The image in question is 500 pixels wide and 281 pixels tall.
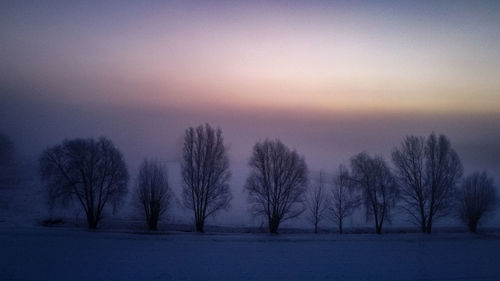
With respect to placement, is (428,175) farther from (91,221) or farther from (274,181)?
(91,221)

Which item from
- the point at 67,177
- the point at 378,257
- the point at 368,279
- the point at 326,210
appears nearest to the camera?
the point at 368,279

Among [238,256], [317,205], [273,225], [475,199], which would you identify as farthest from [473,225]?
[238,256]

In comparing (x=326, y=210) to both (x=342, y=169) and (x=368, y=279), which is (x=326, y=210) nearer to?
(x=342, y=169)

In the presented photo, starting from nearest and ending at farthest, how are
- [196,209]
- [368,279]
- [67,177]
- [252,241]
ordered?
[368,279]
[252,241]
[67,177]
[196,209]

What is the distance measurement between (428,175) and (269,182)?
15917 mm

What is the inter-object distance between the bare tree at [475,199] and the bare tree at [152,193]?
29.7 m

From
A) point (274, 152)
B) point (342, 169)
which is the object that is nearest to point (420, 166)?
point (342, 169)

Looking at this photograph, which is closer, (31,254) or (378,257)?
(31,254)

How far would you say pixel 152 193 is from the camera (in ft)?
86.3

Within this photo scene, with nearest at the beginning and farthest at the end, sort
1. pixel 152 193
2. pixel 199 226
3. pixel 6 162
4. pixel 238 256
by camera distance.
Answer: pixel 238 256, pixel 199 226, pixel 152 193, pixel 6 162

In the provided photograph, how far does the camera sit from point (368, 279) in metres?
16.5

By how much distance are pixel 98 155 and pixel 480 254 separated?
32696 mm

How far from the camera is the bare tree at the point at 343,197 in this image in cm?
2755

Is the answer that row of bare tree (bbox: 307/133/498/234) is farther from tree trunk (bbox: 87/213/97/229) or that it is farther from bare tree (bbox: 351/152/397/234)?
tree trunk (bbox: 87/213/97/229)
